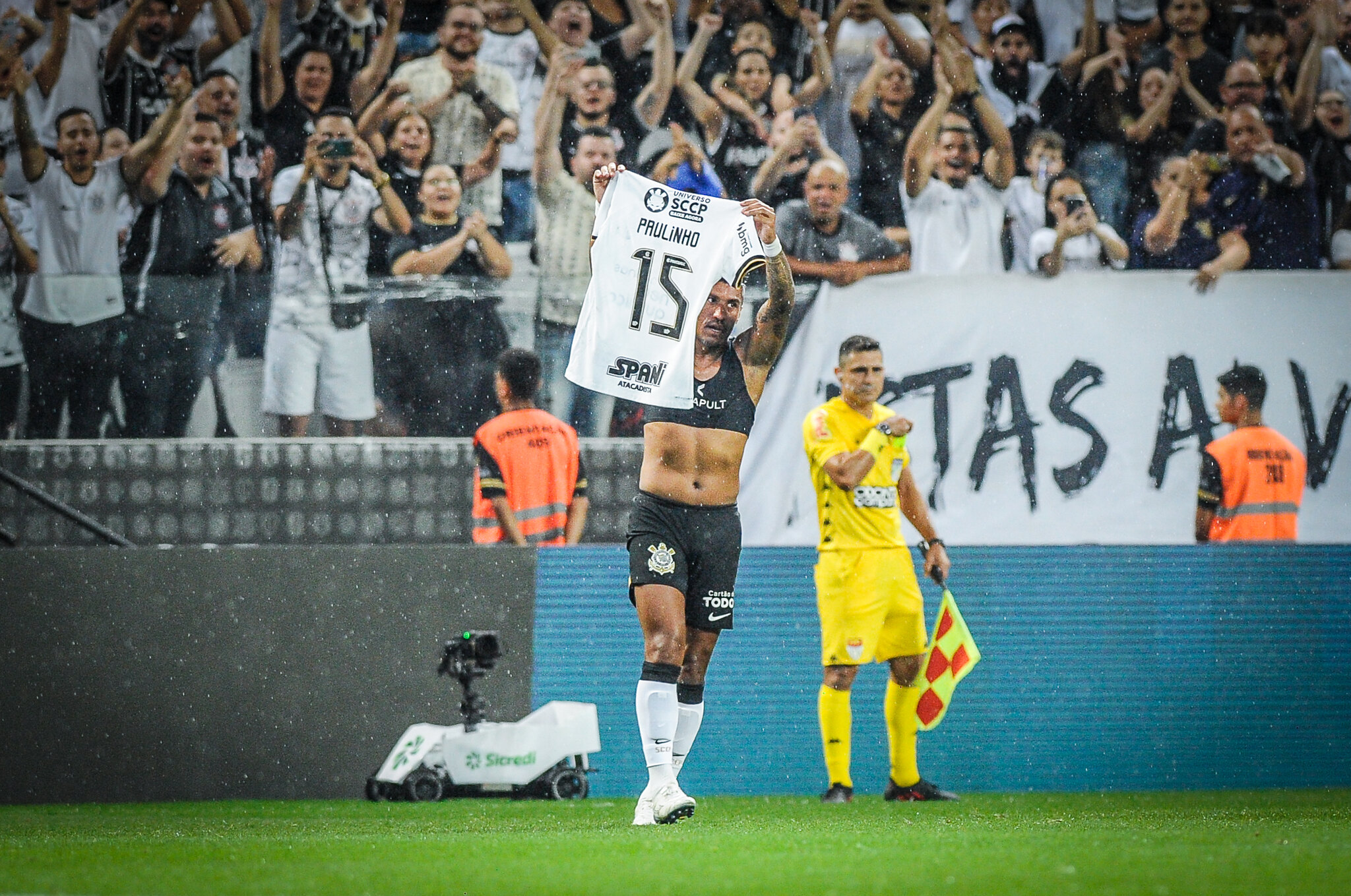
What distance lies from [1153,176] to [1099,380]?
1.61 m

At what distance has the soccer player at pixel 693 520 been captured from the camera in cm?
596

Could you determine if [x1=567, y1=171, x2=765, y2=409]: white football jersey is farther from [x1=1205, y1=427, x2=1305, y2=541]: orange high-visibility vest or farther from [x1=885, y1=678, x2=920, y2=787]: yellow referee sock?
[x1=1205, y1=427, x2=1305, y2=541]: orange high-visibility vest

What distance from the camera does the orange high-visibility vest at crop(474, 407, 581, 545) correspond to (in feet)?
27.2

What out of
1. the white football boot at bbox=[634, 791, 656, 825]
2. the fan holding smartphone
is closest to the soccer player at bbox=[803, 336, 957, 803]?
the white football boot at bbox=[634, 791, 656, 825]

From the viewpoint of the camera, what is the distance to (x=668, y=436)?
6.24 m

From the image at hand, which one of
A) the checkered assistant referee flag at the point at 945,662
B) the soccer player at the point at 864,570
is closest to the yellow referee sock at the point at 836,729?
the soccer player at the point at 864,570

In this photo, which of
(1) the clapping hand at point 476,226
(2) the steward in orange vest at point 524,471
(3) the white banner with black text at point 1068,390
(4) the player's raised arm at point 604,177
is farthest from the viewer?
(1) the clapping hand at point 476,226

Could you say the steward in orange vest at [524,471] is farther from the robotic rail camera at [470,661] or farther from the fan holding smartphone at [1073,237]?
the fan holding smartphone at [1073,237]

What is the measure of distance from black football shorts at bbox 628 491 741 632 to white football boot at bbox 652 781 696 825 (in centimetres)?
67

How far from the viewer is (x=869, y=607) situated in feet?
23.6

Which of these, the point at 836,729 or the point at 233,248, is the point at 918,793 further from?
the point at 233,248

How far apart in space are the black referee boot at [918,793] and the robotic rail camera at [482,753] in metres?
1.43

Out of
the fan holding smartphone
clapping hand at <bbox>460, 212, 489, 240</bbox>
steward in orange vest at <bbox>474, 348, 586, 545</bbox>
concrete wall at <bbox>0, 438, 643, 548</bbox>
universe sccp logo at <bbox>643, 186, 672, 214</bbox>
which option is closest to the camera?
universe sccp logo at <bbox>643, 186, 672, 214</bbox>

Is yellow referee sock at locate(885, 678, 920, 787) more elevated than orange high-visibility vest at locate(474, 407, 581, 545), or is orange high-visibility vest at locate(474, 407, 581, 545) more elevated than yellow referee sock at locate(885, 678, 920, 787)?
orange high-visibility vest at locate(474, 407, 581, 545)
